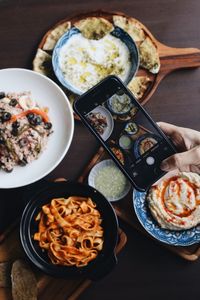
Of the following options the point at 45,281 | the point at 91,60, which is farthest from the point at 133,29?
the point at 45,281

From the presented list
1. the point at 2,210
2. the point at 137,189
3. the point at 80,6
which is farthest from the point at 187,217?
the point at 80,6

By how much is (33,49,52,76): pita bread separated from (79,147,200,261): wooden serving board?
0.50 m

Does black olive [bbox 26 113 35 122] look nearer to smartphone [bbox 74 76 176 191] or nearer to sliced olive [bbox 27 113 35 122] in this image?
sliced olive [bbox 27 113 35 122]

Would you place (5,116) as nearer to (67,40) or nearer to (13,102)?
(13,102)

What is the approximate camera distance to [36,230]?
2.31 meters

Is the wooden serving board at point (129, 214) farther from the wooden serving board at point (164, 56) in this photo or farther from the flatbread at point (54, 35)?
the flatbread at point (54, 35)

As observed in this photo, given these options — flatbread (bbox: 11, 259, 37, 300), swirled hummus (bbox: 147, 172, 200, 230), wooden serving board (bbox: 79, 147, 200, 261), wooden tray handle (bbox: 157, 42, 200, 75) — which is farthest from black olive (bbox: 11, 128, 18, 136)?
wooden tray handle (bbox: 157, 42, 200, 75)

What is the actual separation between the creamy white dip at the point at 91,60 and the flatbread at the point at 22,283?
96 cm

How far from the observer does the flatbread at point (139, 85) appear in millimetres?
2441

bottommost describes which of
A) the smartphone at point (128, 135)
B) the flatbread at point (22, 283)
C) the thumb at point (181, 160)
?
the flatbread at point (22, 283)

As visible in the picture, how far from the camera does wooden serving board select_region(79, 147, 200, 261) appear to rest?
7.81 feet

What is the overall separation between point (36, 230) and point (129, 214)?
0.48 metres

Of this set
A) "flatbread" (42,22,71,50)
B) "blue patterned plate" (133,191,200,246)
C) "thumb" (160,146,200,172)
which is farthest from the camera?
"flatbread" (42,22,71,50)

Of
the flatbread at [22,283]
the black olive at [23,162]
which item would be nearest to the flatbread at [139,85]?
the black olive at [23,162]
